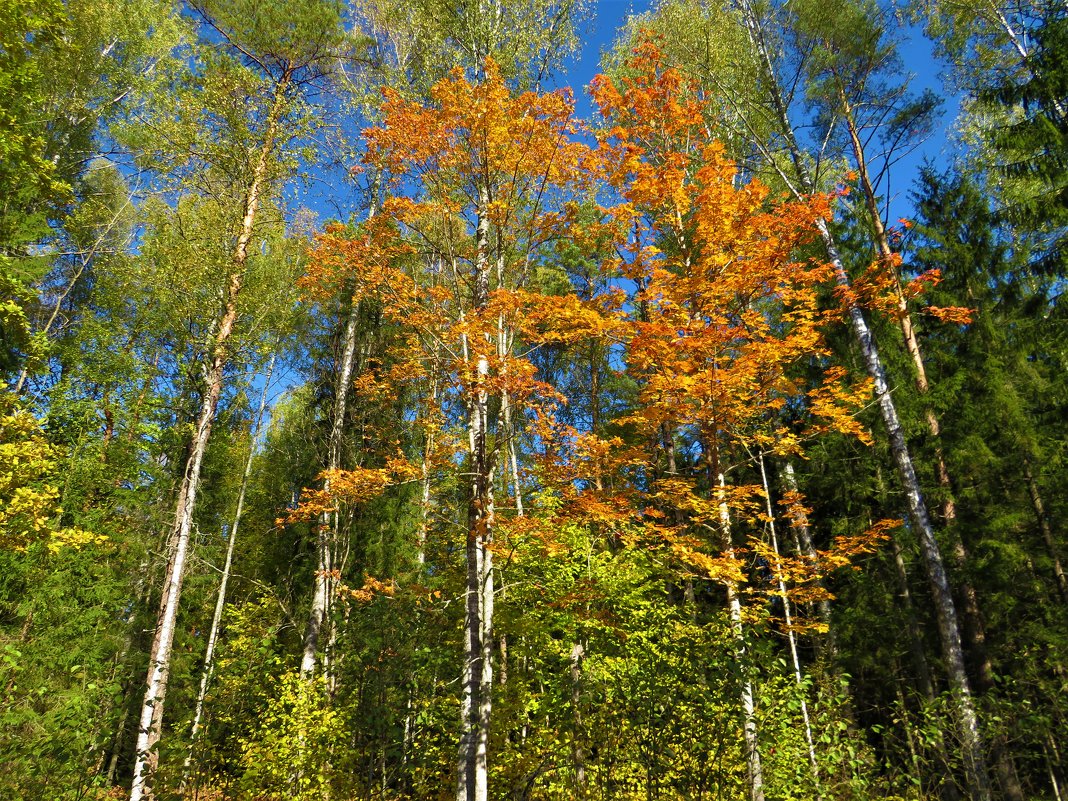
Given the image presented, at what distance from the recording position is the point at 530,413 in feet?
28.4

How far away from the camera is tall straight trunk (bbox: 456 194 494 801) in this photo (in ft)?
18.0

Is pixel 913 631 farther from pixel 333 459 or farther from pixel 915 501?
pixel 333 459

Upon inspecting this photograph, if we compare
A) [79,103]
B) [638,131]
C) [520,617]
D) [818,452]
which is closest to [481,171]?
[638,131]

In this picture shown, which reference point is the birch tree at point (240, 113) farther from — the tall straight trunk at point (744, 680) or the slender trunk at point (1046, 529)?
the slender trunk at point (1046, 529)

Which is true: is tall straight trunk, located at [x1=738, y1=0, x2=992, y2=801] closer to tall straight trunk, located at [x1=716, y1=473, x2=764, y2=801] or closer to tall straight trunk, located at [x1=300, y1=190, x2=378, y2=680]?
tall straight trunk, located at [x1=716, y1=473, x2=764, y2=801]

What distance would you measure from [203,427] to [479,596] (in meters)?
4.79

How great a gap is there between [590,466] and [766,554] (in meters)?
2.54

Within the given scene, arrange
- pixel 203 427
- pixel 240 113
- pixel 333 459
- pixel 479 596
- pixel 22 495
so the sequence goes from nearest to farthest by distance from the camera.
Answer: pixel 479 596
pixel 22 495
pixel 203 427
pixel 240 113
pixel 333 459

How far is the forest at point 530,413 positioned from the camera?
499 centimetres

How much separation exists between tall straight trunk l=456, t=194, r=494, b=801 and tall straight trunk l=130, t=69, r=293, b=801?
10.8 feet

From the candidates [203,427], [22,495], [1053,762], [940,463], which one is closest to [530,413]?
[203,427]

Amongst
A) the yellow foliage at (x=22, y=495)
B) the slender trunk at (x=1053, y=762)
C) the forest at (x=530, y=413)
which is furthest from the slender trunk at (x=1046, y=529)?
the yellow foliage at (x=22, y=495)

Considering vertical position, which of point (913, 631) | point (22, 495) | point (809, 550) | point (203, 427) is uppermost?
point (203, 427)

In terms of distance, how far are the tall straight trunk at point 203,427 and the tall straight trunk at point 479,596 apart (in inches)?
129
